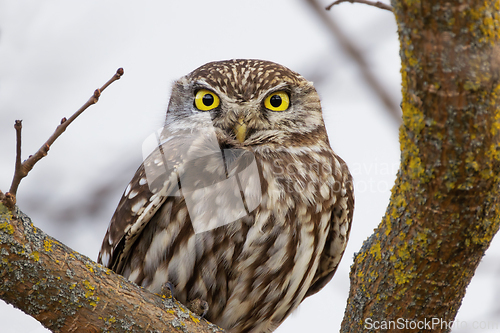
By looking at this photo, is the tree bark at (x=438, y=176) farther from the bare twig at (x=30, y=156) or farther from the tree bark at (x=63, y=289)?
the bare twig at (x=30, y=156)

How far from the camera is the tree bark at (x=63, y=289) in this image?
2.14 meters

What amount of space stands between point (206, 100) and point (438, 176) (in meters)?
1.94

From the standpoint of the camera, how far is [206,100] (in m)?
3.60

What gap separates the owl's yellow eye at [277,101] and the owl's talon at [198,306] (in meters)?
1.34

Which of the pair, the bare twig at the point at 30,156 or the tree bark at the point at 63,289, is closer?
the bare twig at the point at 30,156

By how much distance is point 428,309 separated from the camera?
2334 mm

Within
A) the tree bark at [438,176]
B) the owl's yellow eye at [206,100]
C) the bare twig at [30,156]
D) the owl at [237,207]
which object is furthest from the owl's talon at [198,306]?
the bare twig at [30,156]

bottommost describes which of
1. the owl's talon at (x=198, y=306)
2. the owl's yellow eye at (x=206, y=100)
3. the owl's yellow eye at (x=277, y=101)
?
the owl's talon at (x=198, y=306)

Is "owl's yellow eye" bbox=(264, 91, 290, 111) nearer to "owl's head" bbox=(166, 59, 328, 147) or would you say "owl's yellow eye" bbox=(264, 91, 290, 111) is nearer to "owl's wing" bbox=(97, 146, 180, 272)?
"owl's head" bbox=(166, 59, 328, 147)

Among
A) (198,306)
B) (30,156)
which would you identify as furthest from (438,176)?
(198,306)

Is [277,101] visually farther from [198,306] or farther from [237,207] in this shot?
[198,306]

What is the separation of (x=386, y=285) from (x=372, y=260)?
0.40 feet

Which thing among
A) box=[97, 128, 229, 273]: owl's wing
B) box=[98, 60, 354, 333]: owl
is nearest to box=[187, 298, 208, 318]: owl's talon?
box=[98, 60, 354, 333]: owl

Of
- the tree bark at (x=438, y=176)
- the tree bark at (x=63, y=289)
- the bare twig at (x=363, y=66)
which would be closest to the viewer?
the tree bark at (x=438, y=176)
